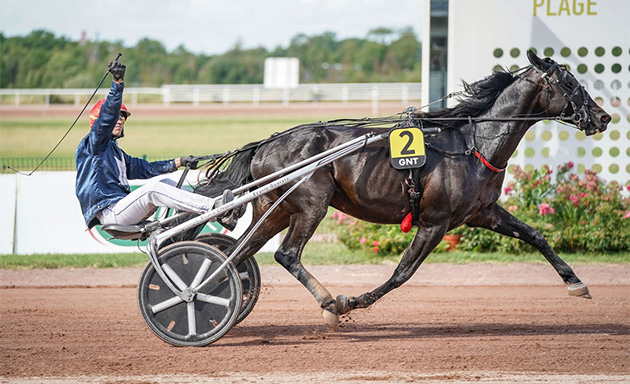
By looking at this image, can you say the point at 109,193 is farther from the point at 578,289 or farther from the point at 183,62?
the point at 183,62

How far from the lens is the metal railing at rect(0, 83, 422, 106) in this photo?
32062 millimetres

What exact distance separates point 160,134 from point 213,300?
2100 centimetres

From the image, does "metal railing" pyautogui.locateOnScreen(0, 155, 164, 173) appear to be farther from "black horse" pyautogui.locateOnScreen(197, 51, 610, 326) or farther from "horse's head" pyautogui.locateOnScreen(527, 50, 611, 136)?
"horse's head" pyautogui.locateOnScreen(527, 50, 611, 136)

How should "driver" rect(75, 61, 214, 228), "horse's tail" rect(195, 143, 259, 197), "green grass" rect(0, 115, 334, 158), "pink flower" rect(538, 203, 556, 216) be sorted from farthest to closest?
"green grass" rect(0, 115, 334, 158) < "pink flower" rect(538, 203, 556, 216) < "horse's tail" rect(195, 143, 259, 197) < "driver" rect(75, 61, 214, 228)

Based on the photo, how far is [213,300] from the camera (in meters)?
5.57

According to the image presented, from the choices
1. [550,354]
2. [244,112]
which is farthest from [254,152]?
[244,112]

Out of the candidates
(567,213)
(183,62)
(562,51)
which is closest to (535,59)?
(567,213)

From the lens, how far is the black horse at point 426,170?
228 inches

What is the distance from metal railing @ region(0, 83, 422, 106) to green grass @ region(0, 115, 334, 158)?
2983 mm

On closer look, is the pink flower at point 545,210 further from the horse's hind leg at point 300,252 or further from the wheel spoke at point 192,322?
the wheel spoke at point 192,322

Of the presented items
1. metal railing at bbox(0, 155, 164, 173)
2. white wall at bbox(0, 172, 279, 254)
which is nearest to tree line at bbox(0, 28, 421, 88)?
metal railing at bbox(0, 155, 164, 173)

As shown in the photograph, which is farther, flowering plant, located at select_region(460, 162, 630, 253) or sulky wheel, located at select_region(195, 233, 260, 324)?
flowering plant, located at select_region(460, 162, 630, 253)

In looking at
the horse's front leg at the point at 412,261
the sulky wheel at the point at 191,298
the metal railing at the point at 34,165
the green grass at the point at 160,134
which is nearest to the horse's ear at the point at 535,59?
the horse's front leg at the point at 412,261

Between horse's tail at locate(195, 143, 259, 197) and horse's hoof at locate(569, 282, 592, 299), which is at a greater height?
horse's tail at locate(195, 143, 259, 197)
